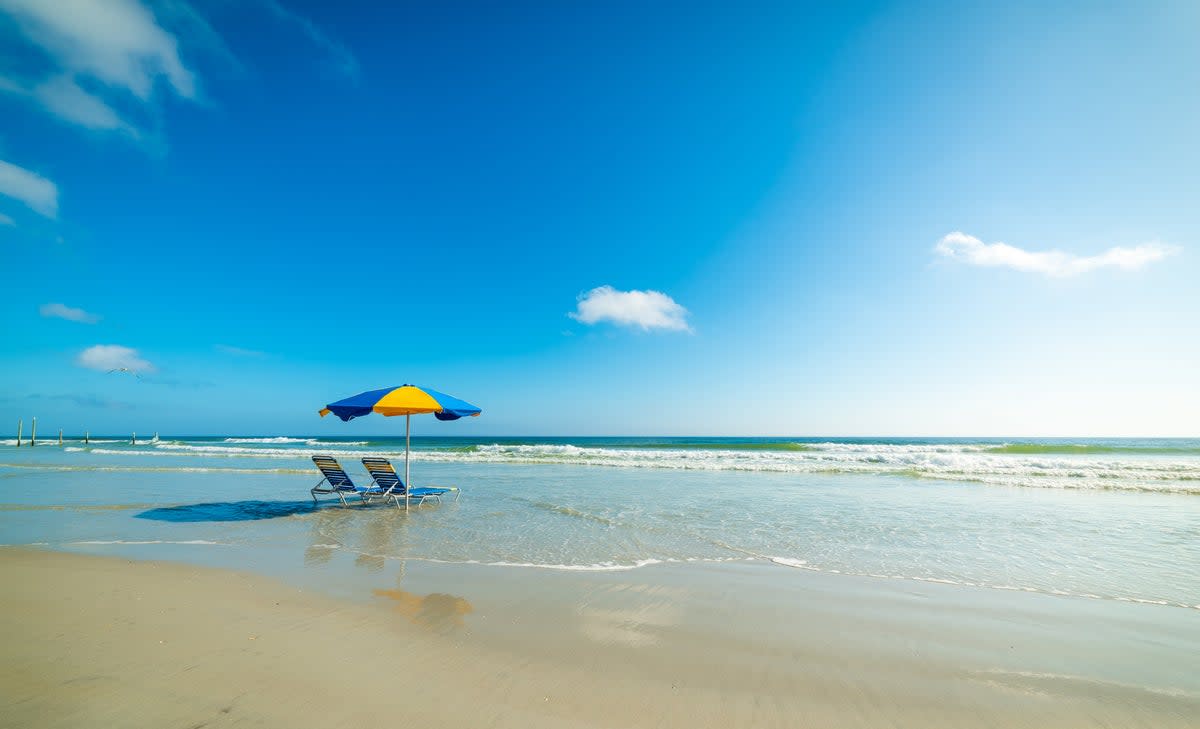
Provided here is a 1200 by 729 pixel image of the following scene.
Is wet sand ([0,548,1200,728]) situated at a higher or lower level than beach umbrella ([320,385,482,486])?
lower

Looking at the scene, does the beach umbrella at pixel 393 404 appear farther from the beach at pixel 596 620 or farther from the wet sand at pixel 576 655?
the wet sand at pixel 576 655

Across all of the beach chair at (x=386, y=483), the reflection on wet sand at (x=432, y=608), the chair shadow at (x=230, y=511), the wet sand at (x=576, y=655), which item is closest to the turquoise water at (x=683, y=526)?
the chair shadow at (x=230, y=511)

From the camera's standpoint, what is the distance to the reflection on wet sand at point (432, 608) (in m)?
4.67

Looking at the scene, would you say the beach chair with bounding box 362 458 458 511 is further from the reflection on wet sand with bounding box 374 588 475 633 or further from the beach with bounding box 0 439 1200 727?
the reflection on wet sand with bounding box 374 588 475 633

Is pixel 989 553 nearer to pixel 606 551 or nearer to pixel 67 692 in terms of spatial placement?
pixel 606 551

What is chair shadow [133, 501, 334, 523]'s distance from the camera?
10.3 m

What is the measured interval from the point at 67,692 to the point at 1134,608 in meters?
9.48

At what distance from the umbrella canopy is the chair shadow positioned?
2379mm

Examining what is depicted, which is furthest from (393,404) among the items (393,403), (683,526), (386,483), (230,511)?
(683,526)

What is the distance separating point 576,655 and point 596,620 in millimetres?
829

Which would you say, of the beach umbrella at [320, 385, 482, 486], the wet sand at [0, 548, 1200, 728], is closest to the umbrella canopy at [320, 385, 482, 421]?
the beach umbrella at [320, 385, 482, 486]

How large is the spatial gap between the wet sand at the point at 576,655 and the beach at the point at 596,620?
0.02 meters

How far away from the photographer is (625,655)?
407cm

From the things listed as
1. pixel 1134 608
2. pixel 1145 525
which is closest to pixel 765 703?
pixel 1134 608
